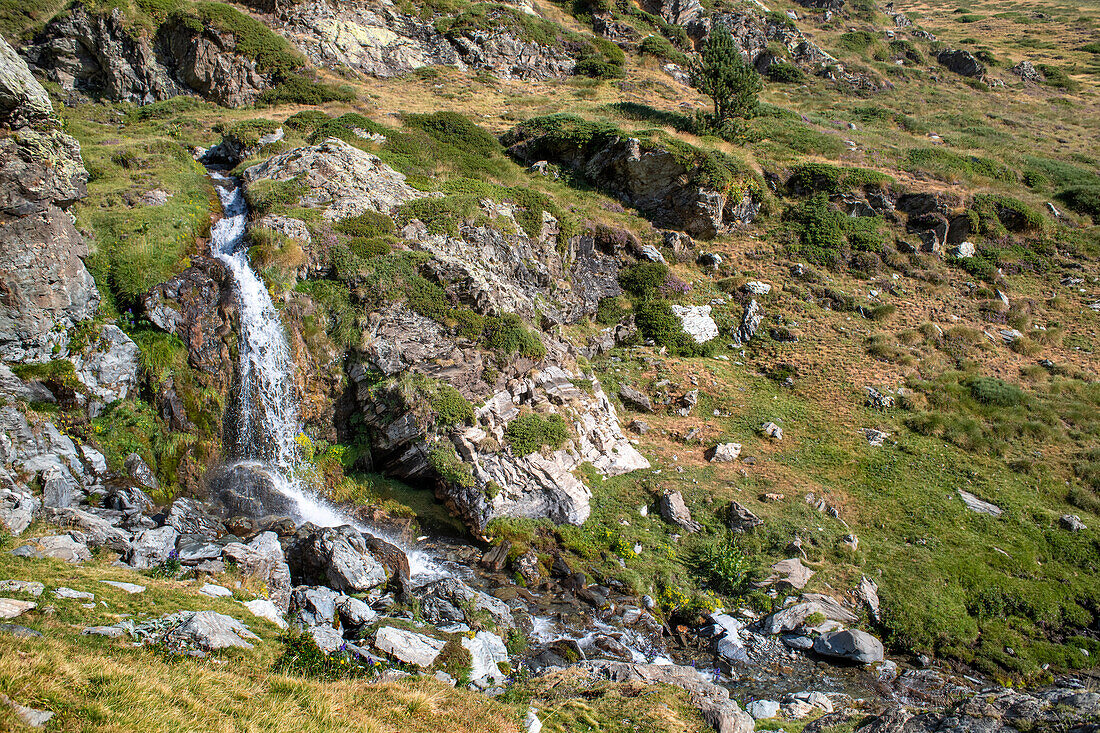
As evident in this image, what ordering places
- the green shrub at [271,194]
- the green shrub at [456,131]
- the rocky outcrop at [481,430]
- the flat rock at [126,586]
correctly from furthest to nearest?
the green shrub at [456,131]
the green shrub at [271,194]
the rocky outcrop at [481,430]
the flat rock at [126,586]

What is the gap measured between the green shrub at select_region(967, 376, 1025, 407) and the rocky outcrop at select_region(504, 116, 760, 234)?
15.1 meters

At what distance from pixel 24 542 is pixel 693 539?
1615 centimetres

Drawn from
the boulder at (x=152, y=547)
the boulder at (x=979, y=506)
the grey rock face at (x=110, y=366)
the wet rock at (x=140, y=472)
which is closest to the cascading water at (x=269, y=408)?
the wet rock at (x=140, y=472)

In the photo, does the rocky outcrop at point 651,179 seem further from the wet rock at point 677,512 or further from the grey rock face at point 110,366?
the grey rock face at point 110,366

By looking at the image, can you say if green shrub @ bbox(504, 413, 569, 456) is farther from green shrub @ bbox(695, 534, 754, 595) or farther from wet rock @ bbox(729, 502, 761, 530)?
wet rock @ bbox(729, 502, 761, 530)

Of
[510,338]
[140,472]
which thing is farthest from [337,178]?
[140,472]

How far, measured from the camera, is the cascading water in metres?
16.2

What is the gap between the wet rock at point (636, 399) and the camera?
22.3 metres

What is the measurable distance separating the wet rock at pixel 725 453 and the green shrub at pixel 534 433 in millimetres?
5917

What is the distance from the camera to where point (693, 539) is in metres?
16.7

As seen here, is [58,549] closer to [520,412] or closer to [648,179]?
[520,412]

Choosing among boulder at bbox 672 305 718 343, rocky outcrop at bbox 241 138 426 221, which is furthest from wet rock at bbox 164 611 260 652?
boulder at bbox 672 305 718 343

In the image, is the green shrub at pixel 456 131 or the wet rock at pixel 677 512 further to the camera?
the green shrub at pixel 456 131

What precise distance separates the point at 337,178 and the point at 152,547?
58.1ft
